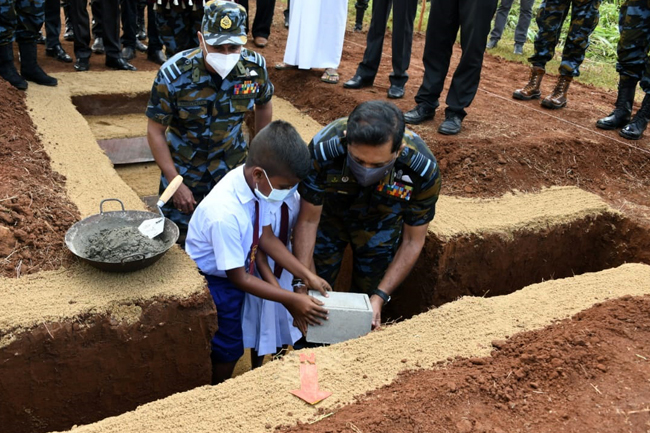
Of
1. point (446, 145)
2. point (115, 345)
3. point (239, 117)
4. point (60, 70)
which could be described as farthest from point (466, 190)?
point (60, 70)

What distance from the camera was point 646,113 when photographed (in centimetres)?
497

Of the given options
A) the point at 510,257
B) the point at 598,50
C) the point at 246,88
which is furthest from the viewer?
the point at 598,50

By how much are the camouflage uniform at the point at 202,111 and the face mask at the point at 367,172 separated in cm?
106

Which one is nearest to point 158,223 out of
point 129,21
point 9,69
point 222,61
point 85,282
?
point 85,282

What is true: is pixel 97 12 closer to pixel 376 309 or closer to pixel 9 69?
pixel 9 69

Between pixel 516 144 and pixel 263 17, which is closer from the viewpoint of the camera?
pixel 516 144

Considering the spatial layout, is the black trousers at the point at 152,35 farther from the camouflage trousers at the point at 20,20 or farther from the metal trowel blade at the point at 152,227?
the metal trowel blade at the point at 152,227

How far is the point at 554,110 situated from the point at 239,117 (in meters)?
3.64

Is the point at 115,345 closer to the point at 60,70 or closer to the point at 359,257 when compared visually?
the point at 359,257

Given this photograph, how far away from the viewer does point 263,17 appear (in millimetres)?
7242

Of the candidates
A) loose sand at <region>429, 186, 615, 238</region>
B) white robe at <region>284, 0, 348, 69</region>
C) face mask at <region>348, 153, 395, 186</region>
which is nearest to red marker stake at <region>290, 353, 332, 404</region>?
face mask at <region>348, 153, 395, 186</region>

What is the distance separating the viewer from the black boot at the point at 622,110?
5.11m

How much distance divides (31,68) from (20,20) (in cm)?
47

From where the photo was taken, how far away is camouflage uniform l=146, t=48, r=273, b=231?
10.5 ft
